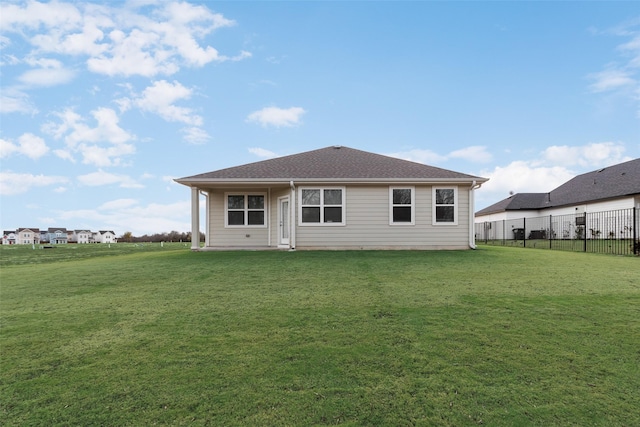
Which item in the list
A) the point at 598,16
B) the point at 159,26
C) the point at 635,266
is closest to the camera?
the point at 635,266

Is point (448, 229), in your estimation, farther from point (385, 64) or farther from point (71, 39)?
point (71, 39)

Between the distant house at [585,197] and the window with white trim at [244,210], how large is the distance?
23.7m

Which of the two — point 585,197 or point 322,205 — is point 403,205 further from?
Result: point 585,197

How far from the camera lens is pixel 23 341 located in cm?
355

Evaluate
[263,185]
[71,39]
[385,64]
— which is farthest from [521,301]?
[71,39]

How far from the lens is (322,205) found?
13602 millimetres

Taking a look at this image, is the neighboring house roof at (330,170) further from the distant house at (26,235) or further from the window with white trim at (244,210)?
the distant house at (26,235)

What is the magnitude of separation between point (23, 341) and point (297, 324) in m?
2.87

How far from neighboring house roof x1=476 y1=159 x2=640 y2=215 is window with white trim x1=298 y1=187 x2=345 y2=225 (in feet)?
68.9

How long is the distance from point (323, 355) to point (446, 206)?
1187cm

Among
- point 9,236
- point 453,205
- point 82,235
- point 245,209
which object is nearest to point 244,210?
point 245,209

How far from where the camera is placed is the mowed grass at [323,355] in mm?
2285

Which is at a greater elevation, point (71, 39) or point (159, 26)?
point (159, 26)

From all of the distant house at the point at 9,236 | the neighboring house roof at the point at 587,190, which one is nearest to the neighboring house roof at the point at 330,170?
the neighboring house roof at the point at 587,190
